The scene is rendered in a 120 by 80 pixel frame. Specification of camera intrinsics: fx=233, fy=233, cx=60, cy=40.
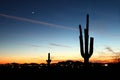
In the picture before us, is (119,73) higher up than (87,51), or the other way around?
(87,51)

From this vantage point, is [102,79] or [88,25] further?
[102,79]

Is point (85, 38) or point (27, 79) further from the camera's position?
point (27, 79)

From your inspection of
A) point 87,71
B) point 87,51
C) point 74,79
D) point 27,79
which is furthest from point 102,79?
point 27,79

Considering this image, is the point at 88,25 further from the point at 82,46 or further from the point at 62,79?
the point at 62,79

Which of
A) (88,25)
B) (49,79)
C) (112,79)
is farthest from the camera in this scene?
(49,79)

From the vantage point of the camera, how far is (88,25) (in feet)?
55.1

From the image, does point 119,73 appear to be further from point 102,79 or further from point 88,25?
point 88,25

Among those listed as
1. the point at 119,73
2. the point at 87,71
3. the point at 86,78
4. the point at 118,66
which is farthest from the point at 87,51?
the point at 118,66

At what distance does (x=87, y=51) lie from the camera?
662 inches

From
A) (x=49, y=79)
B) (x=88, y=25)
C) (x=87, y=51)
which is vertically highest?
(x=88, y=25)

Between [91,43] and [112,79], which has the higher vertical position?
[91,43]

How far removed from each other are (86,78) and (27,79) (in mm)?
7498

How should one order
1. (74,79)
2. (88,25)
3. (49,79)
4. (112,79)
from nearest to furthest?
1. (88,25)
2. (112,79)
3. (74,79)
4. (49,79)

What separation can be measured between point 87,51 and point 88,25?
6.14 feet
